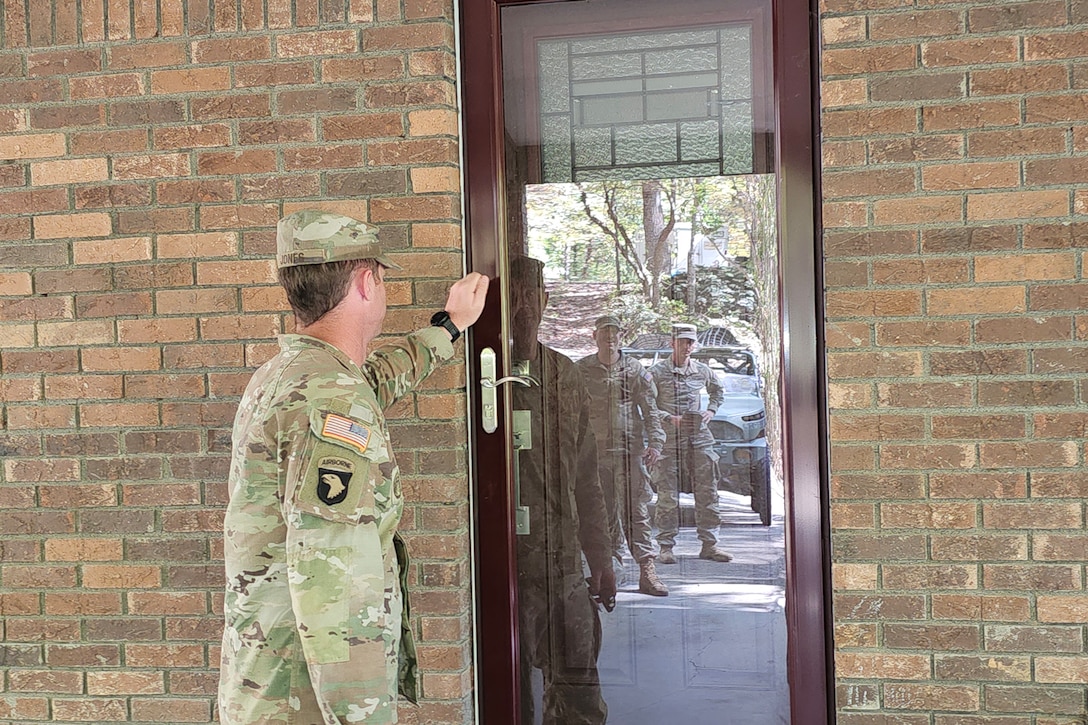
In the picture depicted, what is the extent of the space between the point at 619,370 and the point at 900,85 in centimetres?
103

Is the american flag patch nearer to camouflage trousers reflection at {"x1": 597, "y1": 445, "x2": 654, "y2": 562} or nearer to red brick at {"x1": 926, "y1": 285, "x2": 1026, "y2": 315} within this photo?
camouflage trousers reflection at {"x1": 597, "y1": 445, "x2": 654, "y2": 562}

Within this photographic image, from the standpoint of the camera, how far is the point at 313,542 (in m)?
1.88

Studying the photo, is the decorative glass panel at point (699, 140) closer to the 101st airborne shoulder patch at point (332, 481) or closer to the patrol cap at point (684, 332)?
the patrol cap at point (684, 332)

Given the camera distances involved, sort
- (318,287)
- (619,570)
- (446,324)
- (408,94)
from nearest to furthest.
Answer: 1. (318,287)
2. (446,324)
3. (408,94)
4. (619,570)

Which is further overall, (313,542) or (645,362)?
(645,362)

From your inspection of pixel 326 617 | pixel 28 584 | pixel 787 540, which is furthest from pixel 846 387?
pixel 28 584

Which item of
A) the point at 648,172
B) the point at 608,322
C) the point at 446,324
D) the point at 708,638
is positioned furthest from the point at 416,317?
the point at 708,638

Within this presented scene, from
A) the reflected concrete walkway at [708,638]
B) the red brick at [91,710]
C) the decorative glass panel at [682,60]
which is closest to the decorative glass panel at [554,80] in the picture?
the decorative glass panel at [682,60]

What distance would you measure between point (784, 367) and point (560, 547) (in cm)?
80

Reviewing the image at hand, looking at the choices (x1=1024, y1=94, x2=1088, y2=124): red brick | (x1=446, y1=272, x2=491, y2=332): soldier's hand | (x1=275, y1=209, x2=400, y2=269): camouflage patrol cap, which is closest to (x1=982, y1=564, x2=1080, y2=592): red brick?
(x1=1024, y1=94, x2=1088, y2=124): red brick

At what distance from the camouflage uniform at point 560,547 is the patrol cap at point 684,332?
0.30 m

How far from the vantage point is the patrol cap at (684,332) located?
281 centimetres

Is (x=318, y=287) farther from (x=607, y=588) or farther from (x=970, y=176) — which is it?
(x=970, y=176)

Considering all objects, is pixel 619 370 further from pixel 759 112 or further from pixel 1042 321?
pixel 1042 321
